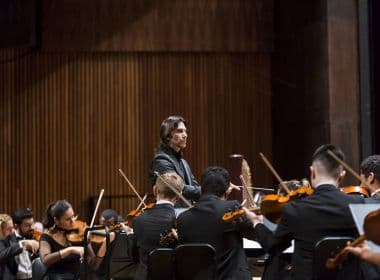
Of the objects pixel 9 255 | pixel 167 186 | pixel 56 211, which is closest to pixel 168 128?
pixel 167 186

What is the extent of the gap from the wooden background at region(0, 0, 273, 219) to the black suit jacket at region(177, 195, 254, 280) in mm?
6722

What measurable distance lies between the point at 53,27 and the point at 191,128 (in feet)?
8.80

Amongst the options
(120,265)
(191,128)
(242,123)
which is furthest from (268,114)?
(120,265)

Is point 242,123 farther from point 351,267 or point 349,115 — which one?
point 351,267

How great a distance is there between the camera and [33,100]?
12.3 m

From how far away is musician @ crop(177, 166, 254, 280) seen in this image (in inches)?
217

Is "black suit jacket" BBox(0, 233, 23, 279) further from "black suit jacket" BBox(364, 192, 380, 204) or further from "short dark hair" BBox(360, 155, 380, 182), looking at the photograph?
"black suit jacket" BBox(364, 192, 380, 204)

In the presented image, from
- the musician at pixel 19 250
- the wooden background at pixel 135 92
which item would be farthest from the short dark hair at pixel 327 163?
the wooden background at pixel 135 92

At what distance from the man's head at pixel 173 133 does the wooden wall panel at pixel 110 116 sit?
5.40 metres

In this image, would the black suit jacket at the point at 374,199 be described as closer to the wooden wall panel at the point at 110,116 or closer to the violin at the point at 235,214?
the violin at the point at 235,214

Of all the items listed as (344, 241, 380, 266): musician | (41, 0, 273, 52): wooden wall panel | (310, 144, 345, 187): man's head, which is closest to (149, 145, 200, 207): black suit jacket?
(310, 144, 345, 187): man's head

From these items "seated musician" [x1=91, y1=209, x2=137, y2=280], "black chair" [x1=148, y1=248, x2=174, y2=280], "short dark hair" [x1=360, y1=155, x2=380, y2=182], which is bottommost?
"seated musician" [x1=91, y1=209, x2=137, y2=280]

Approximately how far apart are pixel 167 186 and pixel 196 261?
782 mm

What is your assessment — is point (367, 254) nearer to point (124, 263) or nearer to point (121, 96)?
point (124, 263)
